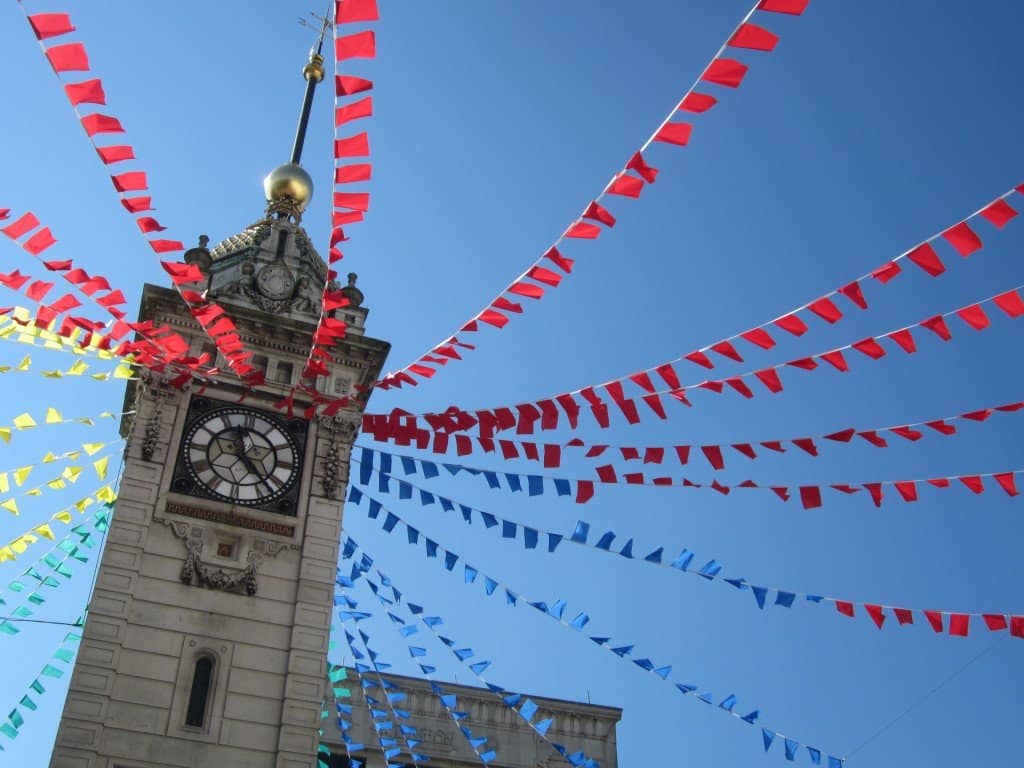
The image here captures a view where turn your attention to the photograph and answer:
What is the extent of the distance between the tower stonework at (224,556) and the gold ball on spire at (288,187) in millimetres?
2690

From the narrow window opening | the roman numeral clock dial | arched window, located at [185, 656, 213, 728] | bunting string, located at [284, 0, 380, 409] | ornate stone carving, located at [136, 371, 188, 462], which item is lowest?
arched window, located at [185, 656, 213, 728]

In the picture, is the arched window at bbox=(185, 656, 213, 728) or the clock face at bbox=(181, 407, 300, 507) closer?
the arched window at bbox=(185, 656, 213, 728)

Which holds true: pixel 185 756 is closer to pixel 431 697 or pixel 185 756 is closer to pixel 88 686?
pixel 88 686

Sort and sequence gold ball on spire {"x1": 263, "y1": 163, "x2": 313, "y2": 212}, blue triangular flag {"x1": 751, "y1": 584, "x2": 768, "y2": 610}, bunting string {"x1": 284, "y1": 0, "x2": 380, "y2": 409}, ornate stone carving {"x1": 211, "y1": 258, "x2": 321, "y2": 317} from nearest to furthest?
1. bunting string {"x1": 284, "y1": 0, "x2": 380, "y2": 409}
2. blue triangular flag {"x1": 751, "y1": 584, "x2": 768, "y2": 610}
3. ornate stone carving {"x1": 211, "y1": 258, "x2": 321, "y2": 317}
4. gold ball on spire {"x1": 263, "y1": 163, "x2": 313, "y2": 212}

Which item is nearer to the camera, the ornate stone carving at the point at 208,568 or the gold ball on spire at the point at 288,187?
the ornate stone carving at the point at 208,568

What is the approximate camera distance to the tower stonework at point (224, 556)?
20688 millimetres

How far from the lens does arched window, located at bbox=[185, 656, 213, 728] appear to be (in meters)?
20.9

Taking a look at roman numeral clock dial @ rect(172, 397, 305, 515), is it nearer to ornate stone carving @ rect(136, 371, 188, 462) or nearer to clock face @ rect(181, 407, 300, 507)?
clock face @ rect(181, 407, 300, 507)

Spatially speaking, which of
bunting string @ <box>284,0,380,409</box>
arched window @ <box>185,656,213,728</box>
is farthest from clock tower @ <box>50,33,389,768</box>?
bunting string @ <box>284,0,380,409</box>

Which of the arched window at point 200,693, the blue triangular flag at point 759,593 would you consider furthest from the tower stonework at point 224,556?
the blue triangular flag at point 759,593

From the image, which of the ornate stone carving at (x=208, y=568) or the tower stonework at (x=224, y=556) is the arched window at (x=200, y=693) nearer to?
the tower stonework at (x=224, y=556)

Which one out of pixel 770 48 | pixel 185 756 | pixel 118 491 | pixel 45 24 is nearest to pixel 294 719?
pixel 185 756

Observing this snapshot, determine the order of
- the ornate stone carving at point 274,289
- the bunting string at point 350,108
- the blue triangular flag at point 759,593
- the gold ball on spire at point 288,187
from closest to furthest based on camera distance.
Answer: the bunting string at point 350,108 < the blue triangular flag at point 759,593 < the ornate stone carving at point 274,289 < the gold ball on spire at point 288,187

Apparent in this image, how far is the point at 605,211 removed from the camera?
46.2 feet
